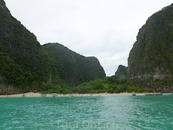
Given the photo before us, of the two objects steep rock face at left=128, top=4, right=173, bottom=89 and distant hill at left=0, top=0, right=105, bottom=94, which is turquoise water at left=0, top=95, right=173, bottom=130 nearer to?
distant hill at left=0, top=0, right=105, bottom=94

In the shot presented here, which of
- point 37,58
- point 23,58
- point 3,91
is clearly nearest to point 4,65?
point 3,91

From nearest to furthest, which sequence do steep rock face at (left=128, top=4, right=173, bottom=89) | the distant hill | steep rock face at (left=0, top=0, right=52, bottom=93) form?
the distant hill → steep rock face at (left=0, top=0, right=52, bottom=93) → steep rock face at (left=128, top=4, right=173, bottom=89)

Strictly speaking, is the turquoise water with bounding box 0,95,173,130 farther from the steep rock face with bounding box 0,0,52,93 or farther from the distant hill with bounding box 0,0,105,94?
the steep rock face with bounding box 0,0,52,93

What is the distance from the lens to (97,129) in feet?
59.1

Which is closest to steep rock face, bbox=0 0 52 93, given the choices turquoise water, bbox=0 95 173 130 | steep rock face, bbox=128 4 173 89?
turquoise water, bbox=0 95 173 130

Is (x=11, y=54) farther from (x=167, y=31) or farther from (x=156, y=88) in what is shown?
(x=167, y=31)

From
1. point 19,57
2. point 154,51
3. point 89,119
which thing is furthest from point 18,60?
point 89,119

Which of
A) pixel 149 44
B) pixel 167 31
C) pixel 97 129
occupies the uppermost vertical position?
pixel 167 31

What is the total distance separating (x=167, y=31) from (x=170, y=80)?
47.9 m

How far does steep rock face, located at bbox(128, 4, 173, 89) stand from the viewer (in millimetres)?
126625

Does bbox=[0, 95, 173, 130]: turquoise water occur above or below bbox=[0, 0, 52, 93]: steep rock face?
below

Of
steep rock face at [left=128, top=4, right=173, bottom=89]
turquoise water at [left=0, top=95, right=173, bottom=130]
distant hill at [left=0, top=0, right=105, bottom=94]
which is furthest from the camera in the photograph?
steep rock face at [left=128, top=4, right=173, bottom=89]

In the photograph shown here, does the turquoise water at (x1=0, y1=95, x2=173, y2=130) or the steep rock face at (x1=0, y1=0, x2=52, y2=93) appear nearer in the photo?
the turquoise water at (x1=0, y1=95, x2=173, y2=130)

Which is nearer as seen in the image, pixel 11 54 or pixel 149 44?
pixel 11 54
